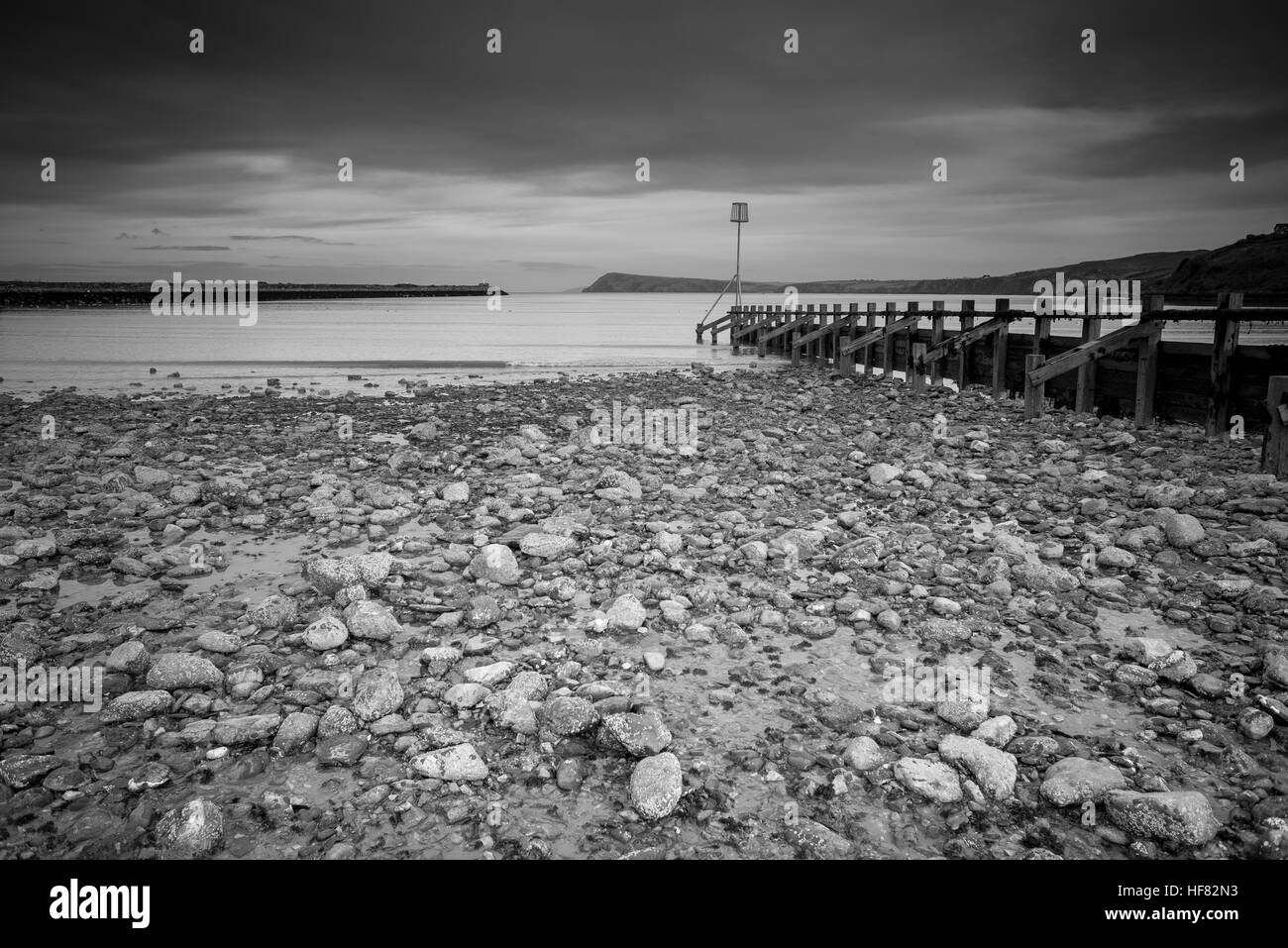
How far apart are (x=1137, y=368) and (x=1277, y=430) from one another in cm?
399

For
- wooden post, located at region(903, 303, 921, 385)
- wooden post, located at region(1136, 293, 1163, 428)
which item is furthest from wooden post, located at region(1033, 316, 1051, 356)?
wooden post, located at region(903, 303, 921, 385)

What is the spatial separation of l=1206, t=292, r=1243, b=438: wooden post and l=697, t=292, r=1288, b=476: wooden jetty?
12 millimetres

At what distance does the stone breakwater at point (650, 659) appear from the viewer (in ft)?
9.04

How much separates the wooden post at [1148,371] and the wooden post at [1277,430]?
338cm

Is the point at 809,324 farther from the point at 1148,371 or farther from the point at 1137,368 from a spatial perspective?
the point at 1148,371

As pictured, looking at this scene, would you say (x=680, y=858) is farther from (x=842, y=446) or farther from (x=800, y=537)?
(x=842, y=446)

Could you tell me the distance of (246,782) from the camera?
3.00 metres

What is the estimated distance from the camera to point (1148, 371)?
34.3 ft

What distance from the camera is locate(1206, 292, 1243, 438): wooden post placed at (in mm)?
9180

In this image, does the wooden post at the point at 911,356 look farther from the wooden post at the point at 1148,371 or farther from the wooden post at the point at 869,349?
the wooden post at the point at 1148,371

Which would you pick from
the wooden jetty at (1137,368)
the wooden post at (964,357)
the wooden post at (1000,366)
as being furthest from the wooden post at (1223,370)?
the wooden post at (964,357)

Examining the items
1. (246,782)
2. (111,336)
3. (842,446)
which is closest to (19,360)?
(111,336)

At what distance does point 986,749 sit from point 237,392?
59.4 feet

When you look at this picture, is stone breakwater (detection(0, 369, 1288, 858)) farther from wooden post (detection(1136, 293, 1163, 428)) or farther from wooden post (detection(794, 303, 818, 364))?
wooden post (detection(794, 303, 818, 364))
